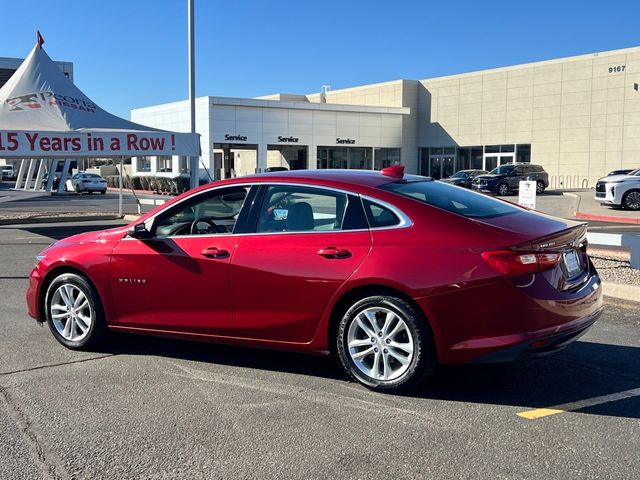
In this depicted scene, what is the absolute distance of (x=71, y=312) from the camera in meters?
5.70

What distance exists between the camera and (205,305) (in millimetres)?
5062

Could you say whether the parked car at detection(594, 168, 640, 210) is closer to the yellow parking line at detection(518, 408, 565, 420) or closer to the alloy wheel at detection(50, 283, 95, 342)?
the yellow parking line at detection(518, 408, 565, 420)

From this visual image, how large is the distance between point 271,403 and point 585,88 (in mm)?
43113

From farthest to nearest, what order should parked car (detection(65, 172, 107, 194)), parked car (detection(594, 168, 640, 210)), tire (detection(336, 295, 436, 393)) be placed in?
→ 1. parked car (detection(65, 172, 107, 194))
2. parked car (detection(594, 168, 640, 210))
3. tire (detection(336, 295, 436, 393))

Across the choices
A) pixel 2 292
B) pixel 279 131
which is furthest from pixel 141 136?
pixel 279 131

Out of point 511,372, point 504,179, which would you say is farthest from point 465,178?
point 511,372

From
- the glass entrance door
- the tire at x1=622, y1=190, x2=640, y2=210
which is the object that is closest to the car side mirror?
the tire at x1=622, y1=190, x2=640, y2=210

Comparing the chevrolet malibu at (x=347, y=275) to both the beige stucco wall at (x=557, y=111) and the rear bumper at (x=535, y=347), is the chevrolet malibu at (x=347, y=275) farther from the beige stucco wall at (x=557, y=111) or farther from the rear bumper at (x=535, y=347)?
the beige stucco wall at (x=557, y=111)

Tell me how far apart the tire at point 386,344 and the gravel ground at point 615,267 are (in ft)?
15.2

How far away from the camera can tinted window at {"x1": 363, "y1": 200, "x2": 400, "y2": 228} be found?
4512mm

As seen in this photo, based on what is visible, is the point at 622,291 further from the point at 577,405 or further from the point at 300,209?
the point at 300,209

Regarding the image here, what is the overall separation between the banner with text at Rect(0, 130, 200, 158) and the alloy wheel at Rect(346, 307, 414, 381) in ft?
41.1

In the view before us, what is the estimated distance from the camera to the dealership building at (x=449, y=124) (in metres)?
41.2

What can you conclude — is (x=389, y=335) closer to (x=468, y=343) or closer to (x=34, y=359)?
(x=468, y=343)
